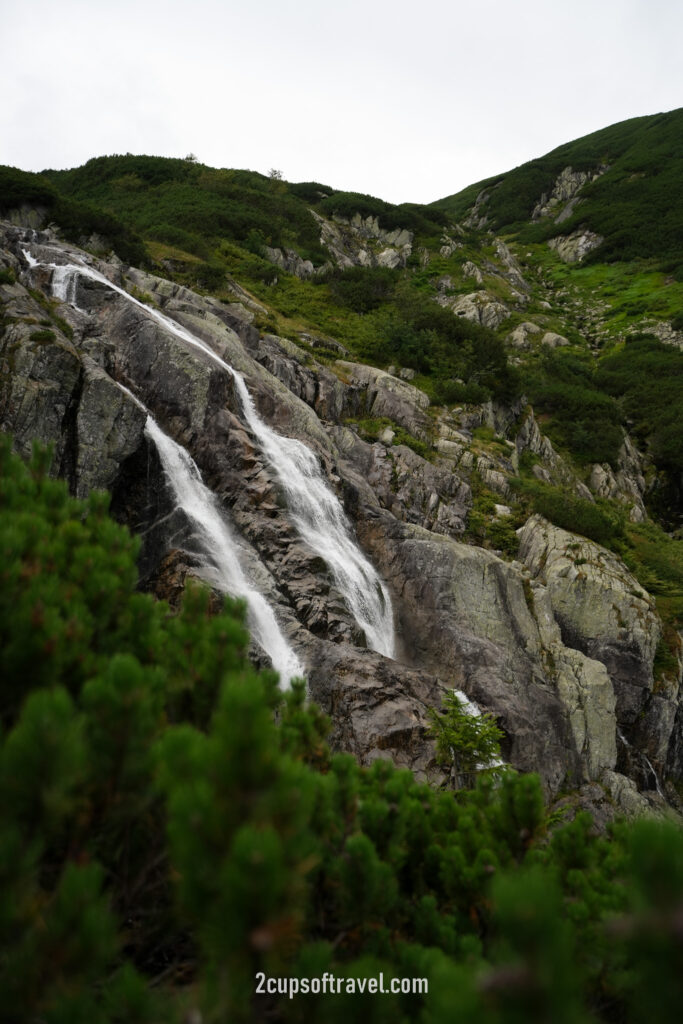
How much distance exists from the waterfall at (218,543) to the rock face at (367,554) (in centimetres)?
41

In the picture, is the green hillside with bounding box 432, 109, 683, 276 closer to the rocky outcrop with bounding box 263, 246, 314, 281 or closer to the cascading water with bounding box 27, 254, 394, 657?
the rocky outcrop with bounding box 263, 246, 314, 281

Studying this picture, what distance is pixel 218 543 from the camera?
18156 mm

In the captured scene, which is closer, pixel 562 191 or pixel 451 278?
pixel 451 278

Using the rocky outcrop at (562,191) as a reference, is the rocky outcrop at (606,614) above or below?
below

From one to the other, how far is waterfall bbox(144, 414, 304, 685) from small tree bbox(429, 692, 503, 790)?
4.14 meters

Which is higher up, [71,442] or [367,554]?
[71,442]

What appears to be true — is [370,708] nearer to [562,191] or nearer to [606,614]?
[606,614]

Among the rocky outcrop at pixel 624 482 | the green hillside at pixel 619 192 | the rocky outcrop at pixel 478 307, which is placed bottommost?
the rocky outcrop at pixel 624 482

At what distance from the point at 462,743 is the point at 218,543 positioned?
9.70 m

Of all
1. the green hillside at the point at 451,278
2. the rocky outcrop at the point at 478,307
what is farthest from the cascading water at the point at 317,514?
the rocky outcrop at the point at 478,307

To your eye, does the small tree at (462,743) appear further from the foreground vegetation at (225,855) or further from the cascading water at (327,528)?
the foreground vegetation at (225,855)

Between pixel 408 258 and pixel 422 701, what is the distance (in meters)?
63.8

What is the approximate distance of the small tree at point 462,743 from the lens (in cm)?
1373

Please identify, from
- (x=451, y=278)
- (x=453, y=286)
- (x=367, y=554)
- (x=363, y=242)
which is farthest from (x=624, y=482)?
(x=363, y=242)
